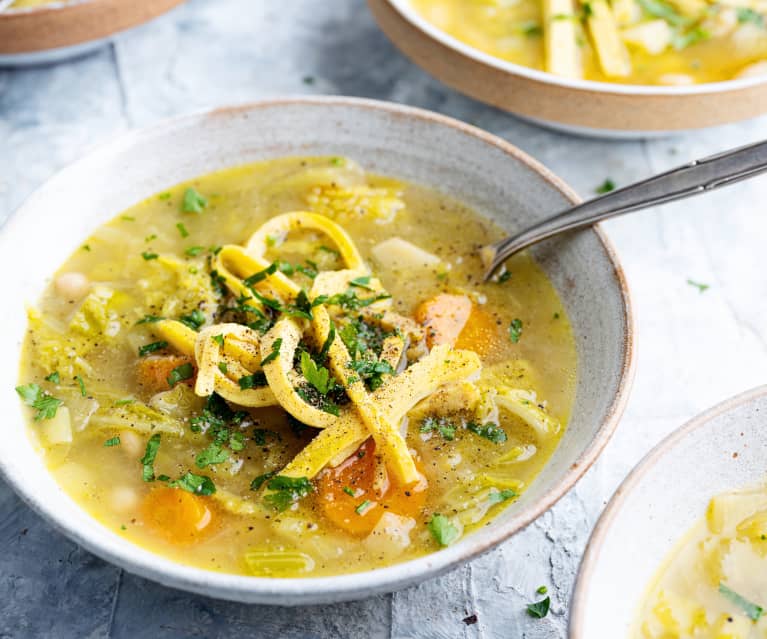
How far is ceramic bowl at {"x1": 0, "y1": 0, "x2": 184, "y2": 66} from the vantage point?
4.29 metres

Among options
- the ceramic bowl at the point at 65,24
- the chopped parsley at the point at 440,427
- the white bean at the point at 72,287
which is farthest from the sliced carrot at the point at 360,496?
the ceramic bowl at the point at 65,24

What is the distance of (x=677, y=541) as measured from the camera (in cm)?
262

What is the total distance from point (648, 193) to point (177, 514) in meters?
1.87

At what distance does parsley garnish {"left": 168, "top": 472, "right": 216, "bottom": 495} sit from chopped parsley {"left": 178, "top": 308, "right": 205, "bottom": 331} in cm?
61

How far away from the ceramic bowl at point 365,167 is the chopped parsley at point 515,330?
198 mm

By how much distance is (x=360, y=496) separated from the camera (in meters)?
2.75


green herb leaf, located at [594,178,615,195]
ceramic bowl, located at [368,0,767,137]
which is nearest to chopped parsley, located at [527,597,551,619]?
green herb leaf, located at [594,178,615,195]

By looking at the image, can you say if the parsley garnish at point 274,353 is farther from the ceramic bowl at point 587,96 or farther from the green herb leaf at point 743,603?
the ceramic bowl at point 587,96

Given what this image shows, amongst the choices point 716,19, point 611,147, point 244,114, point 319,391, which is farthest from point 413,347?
point 716,19

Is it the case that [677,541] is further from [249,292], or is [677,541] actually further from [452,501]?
[249,292]

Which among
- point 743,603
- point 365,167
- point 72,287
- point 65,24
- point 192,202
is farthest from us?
point 65,24

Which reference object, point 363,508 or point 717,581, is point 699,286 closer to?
point 717,581

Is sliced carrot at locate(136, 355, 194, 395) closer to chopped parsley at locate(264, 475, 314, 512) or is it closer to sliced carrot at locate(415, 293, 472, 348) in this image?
chopped parsley at locate(264, 475, 314, 512)

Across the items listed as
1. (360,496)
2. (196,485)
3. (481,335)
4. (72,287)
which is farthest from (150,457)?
(481,335)
